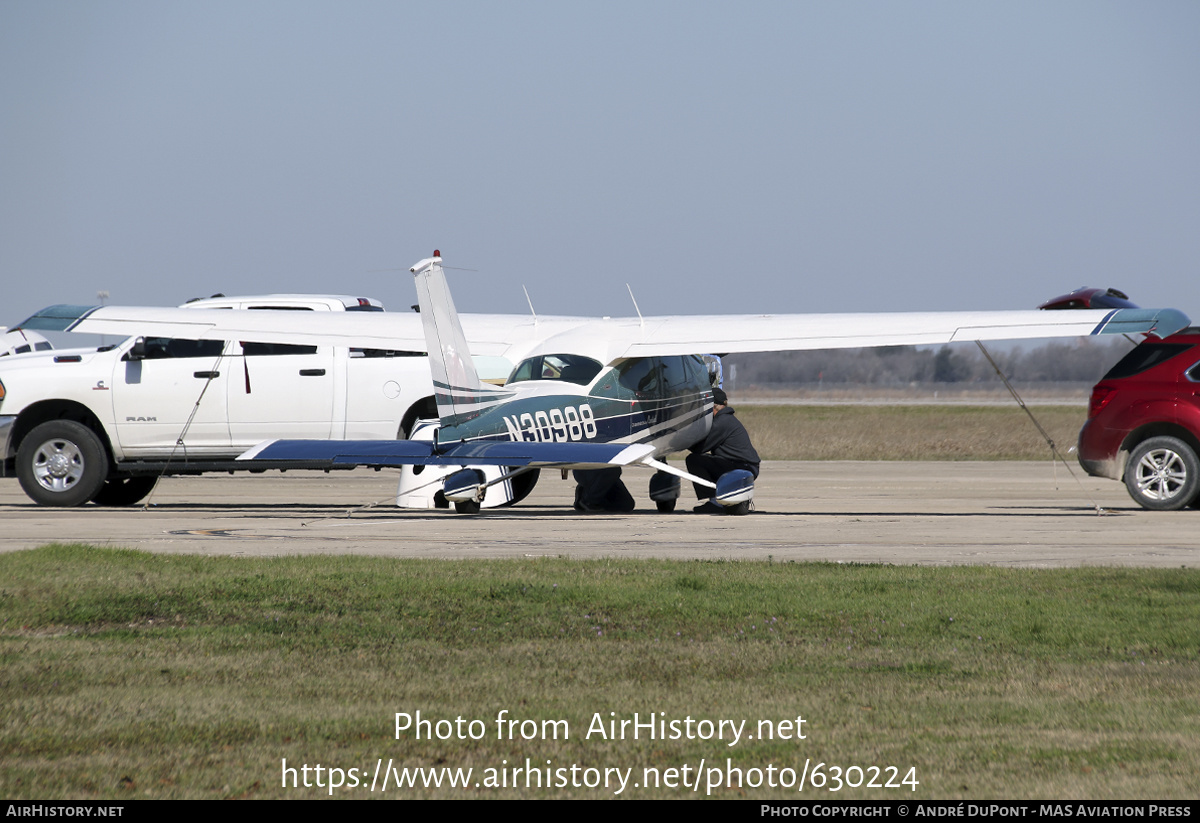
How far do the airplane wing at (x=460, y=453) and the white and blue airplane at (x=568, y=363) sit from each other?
2cm

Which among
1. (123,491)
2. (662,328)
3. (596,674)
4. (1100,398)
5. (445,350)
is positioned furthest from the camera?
(123,491)

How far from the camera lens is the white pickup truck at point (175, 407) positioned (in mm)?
16016

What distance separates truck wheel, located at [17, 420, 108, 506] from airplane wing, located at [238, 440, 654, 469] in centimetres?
390

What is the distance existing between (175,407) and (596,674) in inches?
463

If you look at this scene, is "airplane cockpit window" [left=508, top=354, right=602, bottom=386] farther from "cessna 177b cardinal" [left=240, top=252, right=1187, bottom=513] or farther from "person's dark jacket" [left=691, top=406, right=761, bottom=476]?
"person's dark jacket" [left=691, top=406, right=761, bottom=476]

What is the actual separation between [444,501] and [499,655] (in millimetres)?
9369

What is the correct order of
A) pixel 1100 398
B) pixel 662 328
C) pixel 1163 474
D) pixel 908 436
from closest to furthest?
pixel 1163 474, pixel 1100 398, pixel 662 328, pixel 908 436

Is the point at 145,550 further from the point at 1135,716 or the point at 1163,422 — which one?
the point at 1163,422

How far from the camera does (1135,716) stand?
5.02 metres

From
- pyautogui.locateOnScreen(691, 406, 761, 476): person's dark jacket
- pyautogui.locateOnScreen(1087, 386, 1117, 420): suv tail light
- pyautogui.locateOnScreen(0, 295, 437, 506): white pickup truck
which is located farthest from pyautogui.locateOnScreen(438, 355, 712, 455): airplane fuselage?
pyautogui.locateOnScreen(1087, 386, 1117, 420): suv tail light

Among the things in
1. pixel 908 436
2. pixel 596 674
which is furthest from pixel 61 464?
pixel 908 436

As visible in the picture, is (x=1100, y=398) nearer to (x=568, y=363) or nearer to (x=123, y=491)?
(x=568, y=363)

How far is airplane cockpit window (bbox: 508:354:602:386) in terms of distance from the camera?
14.5 m

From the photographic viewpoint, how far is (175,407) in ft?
53.1
